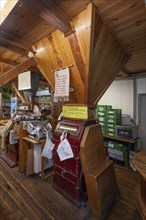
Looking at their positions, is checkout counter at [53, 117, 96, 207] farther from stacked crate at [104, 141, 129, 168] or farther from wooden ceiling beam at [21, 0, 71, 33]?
stacked crate at [104, 141, 129, 168]

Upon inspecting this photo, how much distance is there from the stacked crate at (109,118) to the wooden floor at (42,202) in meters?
1.22

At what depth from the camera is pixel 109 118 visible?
3.29 metres

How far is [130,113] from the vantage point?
345cm

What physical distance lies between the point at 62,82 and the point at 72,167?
1157 millimetres

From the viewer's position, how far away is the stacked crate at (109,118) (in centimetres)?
319

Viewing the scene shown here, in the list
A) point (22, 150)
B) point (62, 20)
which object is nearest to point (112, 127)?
point (22, 150)

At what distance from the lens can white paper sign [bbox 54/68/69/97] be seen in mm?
1732

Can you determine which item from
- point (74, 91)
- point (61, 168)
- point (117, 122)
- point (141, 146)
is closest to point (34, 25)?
point (74, 91)

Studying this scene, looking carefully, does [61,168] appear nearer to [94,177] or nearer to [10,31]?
[94,177]

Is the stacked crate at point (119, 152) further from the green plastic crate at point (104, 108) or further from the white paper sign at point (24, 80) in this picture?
the white paper sign at point (24, 80)

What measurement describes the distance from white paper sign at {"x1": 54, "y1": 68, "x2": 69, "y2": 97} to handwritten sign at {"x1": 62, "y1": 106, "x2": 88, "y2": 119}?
9.3 inches

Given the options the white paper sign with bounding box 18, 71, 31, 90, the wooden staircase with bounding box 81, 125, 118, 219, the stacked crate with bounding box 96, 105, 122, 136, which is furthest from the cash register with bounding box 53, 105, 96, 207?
the stacked crate with bounding box 96, 105, 122, 136

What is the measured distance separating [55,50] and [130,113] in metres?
2.63

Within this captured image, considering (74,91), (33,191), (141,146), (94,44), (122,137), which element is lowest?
(33,191)
